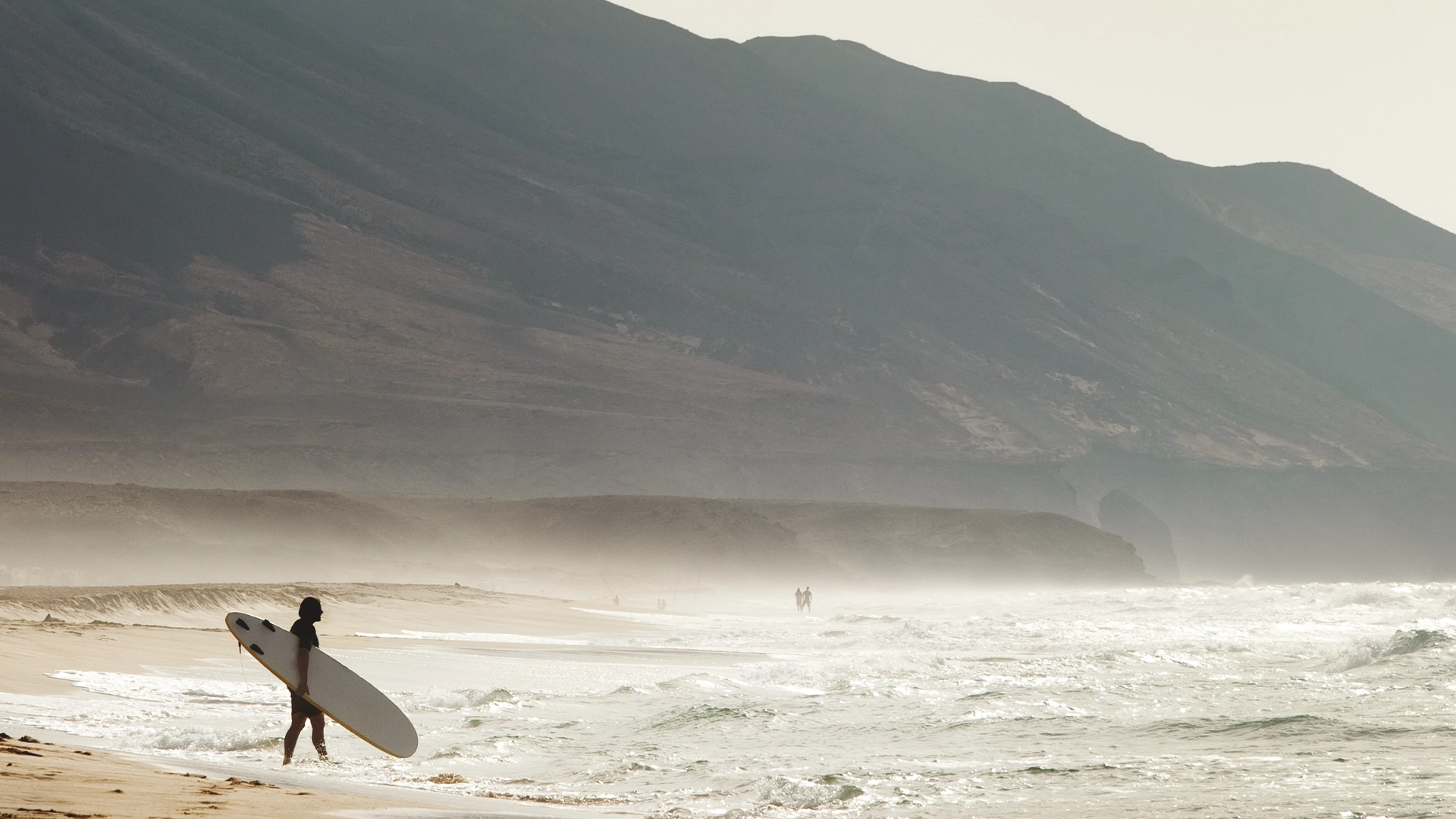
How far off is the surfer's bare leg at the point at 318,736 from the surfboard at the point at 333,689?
16cm

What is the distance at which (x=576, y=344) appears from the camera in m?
135

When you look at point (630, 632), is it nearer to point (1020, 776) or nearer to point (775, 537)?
point (1020, 776)

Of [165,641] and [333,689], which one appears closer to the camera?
[333,689]

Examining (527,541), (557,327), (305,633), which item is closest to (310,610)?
(305,633)

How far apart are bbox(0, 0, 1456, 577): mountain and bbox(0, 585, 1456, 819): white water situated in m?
75.6

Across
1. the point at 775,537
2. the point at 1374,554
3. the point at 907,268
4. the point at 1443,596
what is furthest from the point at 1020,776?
the point at 907,268

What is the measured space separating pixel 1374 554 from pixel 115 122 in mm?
130003

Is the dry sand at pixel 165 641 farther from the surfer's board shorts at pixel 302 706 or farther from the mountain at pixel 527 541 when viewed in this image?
the mountain at pixel 527 541

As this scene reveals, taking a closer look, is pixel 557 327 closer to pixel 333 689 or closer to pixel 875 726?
pixel 875 726

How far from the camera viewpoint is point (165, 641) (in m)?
18.8

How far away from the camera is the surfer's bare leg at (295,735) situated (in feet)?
35.3

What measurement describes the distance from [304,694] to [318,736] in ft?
1.43

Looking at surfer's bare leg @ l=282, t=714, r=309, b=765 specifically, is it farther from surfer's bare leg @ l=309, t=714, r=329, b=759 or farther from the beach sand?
the beach sand

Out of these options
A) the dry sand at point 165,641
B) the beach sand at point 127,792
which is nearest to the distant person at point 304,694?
the dry sand at point 165,641
